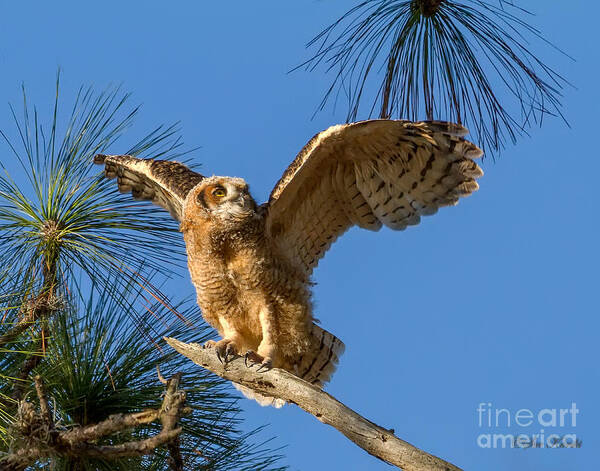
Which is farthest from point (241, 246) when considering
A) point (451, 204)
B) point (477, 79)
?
point (477, 79)

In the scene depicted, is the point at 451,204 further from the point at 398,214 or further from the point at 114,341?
the point at 114,341

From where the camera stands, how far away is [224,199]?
3688 mm

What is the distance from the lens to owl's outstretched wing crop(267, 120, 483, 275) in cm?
349

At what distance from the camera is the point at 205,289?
3.72 metres

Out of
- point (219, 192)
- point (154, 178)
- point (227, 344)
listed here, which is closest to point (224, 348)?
point (227, 344)

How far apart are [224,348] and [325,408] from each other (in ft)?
2.32

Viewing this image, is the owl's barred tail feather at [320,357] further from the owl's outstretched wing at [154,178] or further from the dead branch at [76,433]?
the dead branch at [76,433]

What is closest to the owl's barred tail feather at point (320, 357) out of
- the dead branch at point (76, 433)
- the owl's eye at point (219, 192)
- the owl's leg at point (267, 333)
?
the owl's leg at point (267, 333)

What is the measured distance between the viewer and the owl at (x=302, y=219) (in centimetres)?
354

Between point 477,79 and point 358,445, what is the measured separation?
5.84 feet

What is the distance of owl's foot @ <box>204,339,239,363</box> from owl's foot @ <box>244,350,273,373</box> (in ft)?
0.21

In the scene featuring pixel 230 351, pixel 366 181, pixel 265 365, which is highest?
pixel 366 181

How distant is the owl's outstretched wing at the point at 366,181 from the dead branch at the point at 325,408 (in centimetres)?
71

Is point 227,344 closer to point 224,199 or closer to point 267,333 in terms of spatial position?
point 267,333
